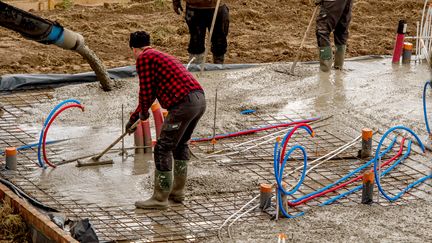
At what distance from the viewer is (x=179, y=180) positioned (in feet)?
27.9

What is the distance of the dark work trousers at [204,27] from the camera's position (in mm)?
12852

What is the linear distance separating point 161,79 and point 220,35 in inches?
194

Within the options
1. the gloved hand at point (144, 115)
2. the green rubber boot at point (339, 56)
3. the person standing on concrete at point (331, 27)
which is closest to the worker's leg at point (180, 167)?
the gloved hand at point (144, 115)

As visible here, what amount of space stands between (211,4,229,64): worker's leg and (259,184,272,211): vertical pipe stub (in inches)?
196

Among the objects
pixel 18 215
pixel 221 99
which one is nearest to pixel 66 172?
pixel 18 215

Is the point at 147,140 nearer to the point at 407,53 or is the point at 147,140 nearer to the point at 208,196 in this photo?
the point at 208,196

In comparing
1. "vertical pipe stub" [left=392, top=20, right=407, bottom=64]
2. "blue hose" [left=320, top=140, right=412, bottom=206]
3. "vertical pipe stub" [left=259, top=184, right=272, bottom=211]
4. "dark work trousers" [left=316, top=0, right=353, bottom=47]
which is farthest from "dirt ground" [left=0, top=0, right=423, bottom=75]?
"vertical pipe stub" [left=259, top=184, right=272, bottom=211]

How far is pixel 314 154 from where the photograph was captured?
988cm

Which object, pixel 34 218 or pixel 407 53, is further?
pixel 407 53

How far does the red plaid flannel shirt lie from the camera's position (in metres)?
8.10

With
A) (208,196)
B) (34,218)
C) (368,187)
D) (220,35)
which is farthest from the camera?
(220,35)

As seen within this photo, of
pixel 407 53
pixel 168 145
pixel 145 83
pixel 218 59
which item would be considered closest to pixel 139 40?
pixel 145 83

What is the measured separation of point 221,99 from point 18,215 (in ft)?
13.5

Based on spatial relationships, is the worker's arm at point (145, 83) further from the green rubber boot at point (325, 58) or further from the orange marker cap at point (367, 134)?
the green rubber boot at point (325, 58)
